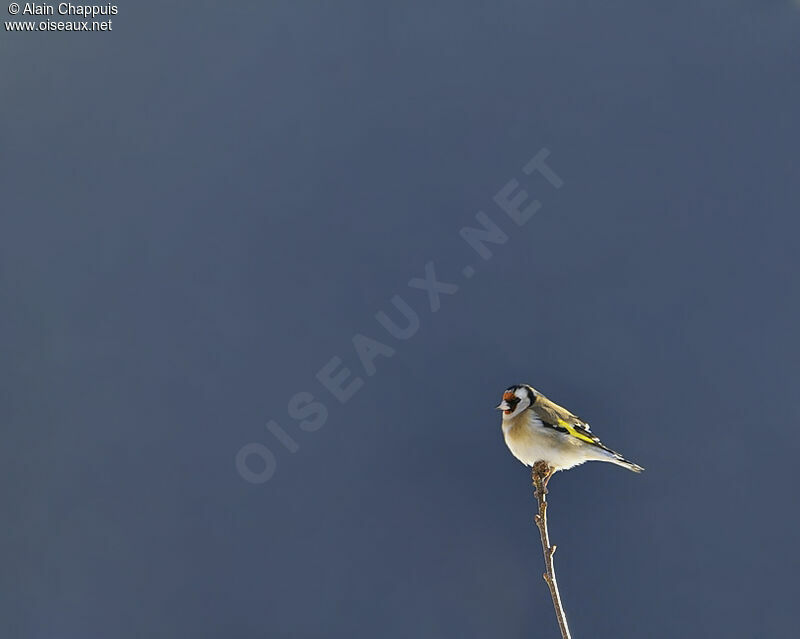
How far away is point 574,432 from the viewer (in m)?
1.65

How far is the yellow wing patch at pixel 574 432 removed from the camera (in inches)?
64.1

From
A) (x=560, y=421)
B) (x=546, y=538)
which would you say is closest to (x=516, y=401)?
(x=560, y=421)

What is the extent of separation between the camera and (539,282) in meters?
2.94

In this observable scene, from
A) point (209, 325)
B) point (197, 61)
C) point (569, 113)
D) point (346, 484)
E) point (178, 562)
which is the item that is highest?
point (197, 61)

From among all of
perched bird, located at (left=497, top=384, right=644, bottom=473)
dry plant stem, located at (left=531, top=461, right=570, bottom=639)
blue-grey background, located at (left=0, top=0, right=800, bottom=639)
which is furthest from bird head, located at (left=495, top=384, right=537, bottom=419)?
blue-grey background, located at (left=0, top=0, right=800, bottom=639)

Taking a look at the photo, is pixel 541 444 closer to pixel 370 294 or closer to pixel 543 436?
pixel 543 436

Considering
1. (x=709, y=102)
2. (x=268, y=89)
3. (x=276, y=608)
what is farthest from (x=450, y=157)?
(x=276, y=608)

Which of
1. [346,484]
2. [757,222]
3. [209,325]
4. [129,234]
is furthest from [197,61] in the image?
[757,222]

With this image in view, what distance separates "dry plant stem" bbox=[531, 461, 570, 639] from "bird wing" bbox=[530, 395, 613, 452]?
0.09m

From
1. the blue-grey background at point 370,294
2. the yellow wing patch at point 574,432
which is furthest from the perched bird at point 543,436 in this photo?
the blue-grey background at point 370,294

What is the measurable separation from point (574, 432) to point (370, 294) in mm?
1417

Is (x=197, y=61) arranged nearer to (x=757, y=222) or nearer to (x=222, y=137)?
(x=222, y=137)

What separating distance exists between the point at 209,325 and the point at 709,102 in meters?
1.69

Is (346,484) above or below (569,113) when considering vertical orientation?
below
